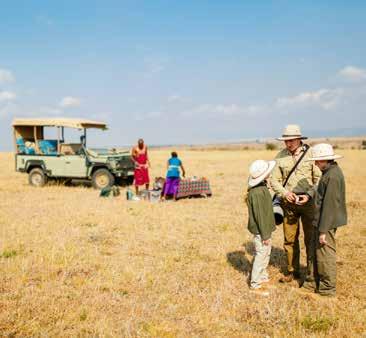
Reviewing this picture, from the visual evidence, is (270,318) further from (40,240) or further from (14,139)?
(14,139)

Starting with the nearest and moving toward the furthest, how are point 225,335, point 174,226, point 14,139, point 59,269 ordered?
point 225,335, point 59,269, point 174,226, point 14,139

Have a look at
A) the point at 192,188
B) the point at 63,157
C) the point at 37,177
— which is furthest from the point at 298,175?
the point at 37,177

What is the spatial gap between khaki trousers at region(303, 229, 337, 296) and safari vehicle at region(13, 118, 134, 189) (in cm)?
982

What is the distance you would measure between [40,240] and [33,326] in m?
3.44

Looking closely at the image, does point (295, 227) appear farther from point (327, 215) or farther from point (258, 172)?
point (258, 172)

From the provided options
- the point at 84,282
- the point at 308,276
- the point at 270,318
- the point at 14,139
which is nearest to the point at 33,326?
the point at 84,282

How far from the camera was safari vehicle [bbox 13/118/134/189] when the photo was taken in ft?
46.0

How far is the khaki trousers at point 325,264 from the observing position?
15.2 feet

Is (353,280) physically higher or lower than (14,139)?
lower

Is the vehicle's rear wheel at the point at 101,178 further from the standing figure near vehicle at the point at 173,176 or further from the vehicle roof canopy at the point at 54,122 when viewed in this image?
the standing figure near vehicle at the point at 173,176

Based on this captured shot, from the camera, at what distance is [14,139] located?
587 inches

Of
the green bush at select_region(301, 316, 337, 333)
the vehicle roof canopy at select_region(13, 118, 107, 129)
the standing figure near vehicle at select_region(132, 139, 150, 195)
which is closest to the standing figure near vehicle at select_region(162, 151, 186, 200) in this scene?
the standing figure near vehicle at select_region(132, 139, 150, 195)

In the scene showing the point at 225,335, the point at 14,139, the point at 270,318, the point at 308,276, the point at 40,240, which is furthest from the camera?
the point at 14,139

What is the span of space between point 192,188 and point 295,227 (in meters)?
6.95
